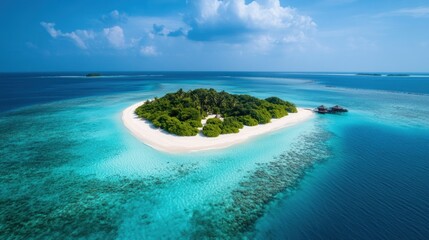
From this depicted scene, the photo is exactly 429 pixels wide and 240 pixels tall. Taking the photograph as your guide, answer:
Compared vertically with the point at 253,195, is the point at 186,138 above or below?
above

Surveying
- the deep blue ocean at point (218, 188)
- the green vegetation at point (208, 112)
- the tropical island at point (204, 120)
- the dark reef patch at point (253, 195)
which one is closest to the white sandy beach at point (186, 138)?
the tropical island at point (204, 120)

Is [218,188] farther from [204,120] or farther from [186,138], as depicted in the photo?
[204,120]

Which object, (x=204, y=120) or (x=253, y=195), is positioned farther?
(x=204, y=120)

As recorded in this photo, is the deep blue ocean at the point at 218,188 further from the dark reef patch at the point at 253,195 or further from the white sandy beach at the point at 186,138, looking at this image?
the white sandy beach at the point at 186,138

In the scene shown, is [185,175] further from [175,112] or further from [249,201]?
[175,112]

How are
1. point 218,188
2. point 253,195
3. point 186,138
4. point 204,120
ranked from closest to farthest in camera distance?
point 253,195
point 218,188
point 186,138
point 204,120

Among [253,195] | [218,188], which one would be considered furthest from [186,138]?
[253,195]

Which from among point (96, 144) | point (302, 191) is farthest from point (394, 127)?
point (96, 144)

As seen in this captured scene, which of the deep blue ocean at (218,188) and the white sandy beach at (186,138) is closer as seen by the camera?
the deep blue ocean at (218,188)

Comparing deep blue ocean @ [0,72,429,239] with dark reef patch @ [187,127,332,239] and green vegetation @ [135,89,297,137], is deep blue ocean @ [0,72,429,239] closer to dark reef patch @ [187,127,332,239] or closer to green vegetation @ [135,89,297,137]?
dark reef patch @ [187,127,332,239]
